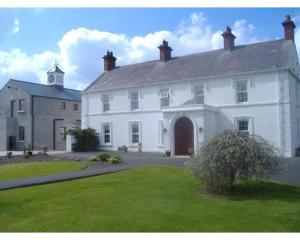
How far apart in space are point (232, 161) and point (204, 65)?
20550 mm

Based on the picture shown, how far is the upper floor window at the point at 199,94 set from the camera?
2852 cm

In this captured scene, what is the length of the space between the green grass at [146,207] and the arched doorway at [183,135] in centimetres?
1357

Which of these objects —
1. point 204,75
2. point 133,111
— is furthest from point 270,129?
point 133,111

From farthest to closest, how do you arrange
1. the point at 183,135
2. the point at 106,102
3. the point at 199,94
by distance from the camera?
the point at 106,102 → the point at 199,94 → the point at 183,135

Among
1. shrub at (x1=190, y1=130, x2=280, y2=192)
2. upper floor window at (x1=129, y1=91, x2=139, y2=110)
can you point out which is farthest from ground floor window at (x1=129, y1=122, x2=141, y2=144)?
shrub at (x1=190, y1=130, x2=280, y2=192)

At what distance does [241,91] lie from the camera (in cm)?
2683

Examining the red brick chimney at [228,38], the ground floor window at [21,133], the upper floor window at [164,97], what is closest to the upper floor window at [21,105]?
the ground floor window at [21,133]

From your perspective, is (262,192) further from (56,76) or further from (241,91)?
(56,76)

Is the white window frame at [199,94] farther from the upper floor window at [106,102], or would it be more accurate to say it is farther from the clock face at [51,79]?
the clock face at [51,79]

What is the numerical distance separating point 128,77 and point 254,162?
24.9 metres

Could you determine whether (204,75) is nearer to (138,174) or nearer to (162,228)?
(138,174)

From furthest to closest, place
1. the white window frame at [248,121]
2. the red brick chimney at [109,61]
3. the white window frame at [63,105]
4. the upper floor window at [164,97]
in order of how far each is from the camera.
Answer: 1. the white window frame at [63,105]
2. the red brick chimney at [109,61]
3. the upper floor window at [164,97]
4. the white window frame at [248,121]

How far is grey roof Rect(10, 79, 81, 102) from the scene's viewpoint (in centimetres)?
4262

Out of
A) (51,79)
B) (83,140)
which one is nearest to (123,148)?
(83,140)
